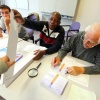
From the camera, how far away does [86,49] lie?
1232mm

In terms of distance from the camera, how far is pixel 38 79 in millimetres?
897

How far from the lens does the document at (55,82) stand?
2.65 ft

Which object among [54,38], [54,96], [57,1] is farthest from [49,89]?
[57,1]

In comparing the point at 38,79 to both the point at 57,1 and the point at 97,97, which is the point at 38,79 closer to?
the point at 97,97

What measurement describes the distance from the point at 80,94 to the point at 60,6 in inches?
121

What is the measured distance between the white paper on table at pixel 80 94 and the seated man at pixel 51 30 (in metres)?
0.52

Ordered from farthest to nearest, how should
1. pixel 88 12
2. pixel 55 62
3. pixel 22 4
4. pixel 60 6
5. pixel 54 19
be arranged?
pixel 22 4
pixel 60 6
pixel 88 12
pixel 54 19
pixel 55 62

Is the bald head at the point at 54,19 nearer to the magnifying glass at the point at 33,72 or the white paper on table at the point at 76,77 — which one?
the white paper on table at the point at 76,77

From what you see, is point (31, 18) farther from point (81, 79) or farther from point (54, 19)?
point (81, 79)

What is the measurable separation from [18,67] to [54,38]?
75 centimetres

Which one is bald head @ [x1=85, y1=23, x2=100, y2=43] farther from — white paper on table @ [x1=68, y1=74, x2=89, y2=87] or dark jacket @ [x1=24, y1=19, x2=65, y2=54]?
dark jacket @ [x1=24, y1=19, x2=65, y2=54]

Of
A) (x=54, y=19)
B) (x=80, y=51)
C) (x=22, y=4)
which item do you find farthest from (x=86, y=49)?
(x=22, y=4)

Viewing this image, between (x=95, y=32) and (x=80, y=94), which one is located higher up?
(x=95, y=32)

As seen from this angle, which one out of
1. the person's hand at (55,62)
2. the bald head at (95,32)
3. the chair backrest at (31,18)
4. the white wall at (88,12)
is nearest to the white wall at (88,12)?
the white wall at (88,12)
